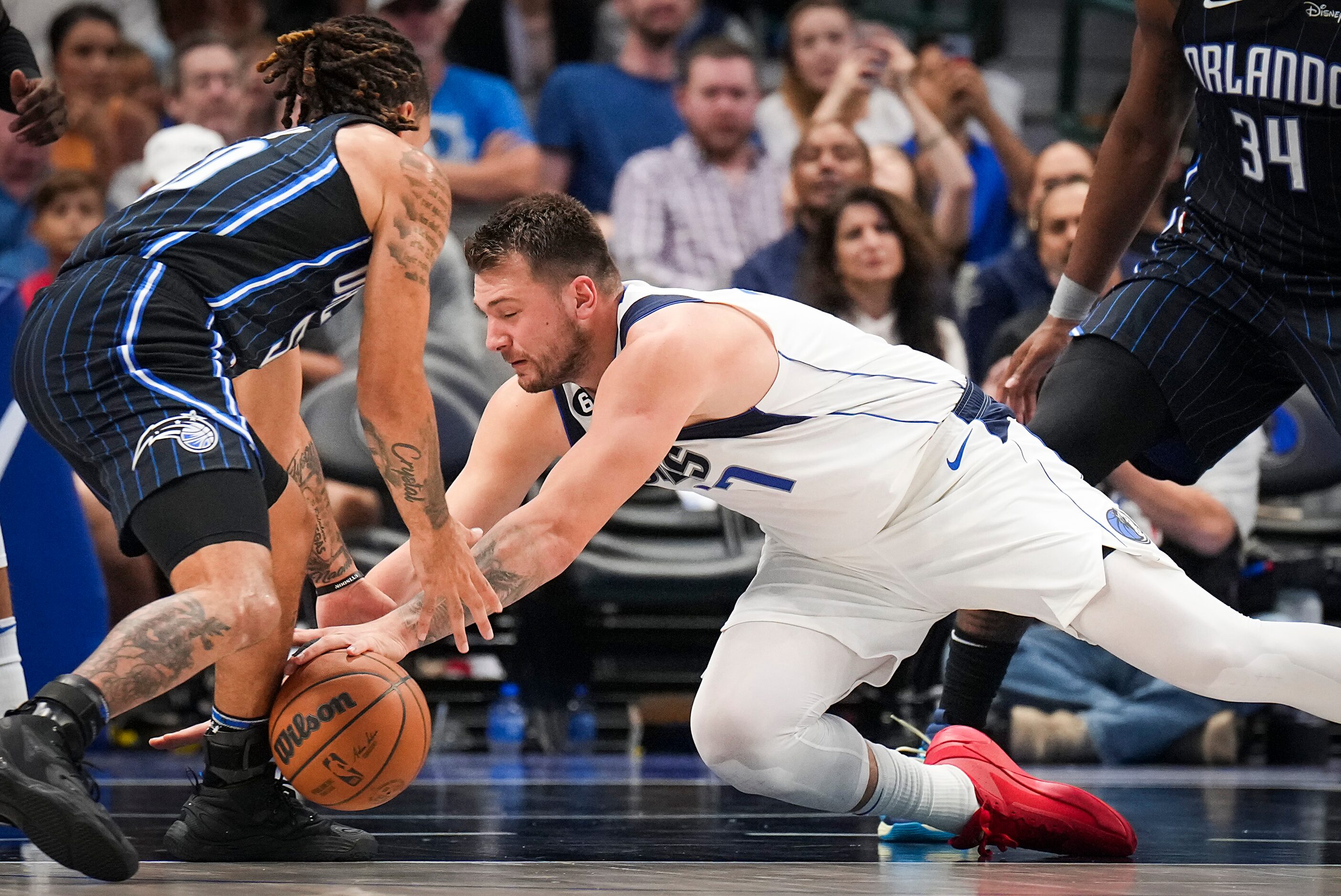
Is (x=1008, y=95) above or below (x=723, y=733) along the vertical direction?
above

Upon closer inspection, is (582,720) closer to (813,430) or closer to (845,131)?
(845,131)

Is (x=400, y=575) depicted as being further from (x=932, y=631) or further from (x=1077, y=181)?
(x=1077, y=181)

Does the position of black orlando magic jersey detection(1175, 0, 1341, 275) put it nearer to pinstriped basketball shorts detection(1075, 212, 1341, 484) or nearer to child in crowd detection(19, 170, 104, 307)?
pinstriped basketball shorts detection(1075, 212, 1341, 484)

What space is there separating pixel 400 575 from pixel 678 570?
2.75 meters

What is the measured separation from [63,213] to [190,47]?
1048 mm

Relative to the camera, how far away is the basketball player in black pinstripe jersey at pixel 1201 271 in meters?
3.26

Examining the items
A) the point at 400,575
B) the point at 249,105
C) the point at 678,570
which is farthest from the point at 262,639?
the point at 249,105

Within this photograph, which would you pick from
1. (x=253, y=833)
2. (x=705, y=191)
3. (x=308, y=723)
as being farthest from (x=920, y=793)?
(x=705, y=191)

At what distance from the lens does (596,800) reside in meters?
4.29

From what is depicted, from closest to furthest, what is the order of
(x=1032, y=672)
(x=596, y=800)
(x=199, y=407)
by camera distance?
1. (x=199, y=407)
2. (x=596, y=800)
3. (x=1032, y=672)

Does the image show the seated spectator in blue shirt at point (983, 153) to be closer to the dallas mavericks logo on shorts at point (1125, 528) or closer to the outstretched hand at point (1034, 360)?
the outstretched hand at point (1034, 360)

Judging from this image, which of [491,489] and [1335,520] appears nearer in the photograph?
[491,489]

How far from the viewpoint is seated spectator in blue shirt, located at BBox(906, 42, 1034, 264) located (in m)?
7.74

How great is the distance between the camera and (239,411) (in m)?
2.96
